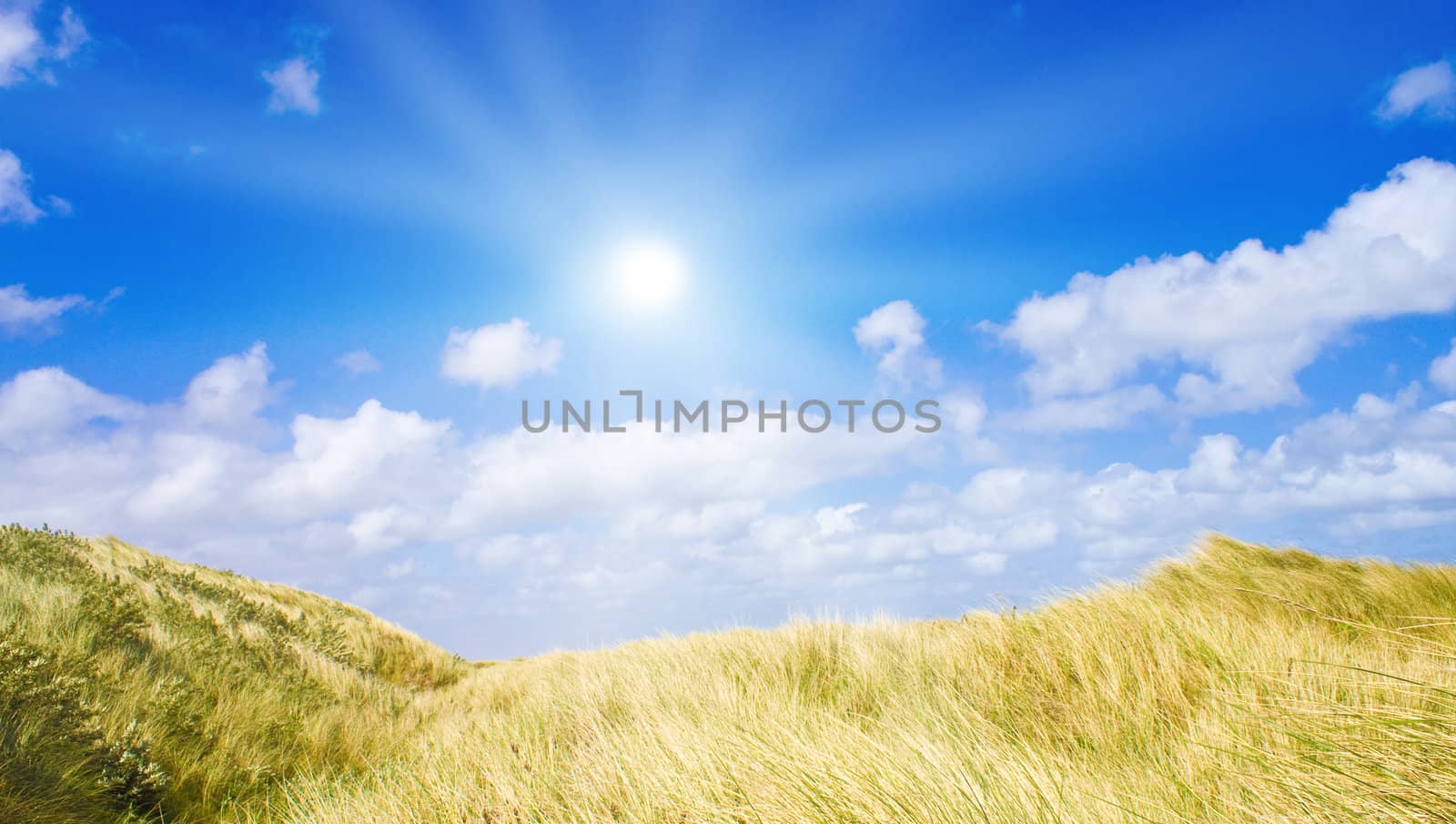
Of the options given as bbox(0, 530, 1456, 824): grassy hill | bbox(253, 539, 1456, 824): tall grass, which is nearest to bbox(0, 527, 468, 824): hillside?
bbox(0, 530, 1456, 824): grassy hill

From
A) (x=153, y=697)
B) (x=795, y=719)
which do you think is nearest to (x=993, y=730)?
(x=795, y=719)

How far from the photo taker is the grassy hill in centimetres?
241

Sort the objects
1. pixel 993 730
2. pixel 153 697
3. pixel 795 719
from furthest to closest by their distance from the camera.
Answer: pixel 153 697
pixel 795 719
pixel 993 730

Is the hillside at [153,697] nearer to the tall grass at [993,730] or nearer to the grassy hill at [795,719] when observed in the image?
the grassy hill at [795,719]

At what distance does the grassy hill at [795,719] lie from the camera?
2.41 metres

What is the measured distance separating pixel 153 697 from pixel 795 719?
3945mm

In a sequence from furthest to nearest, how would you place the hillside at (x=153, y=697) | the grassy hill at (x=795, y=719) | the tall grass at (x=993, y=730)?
the hillside at (x=153, y=697) → the grassy hill at (x=795, y=719) → the tall grass at (x=993, y=730)

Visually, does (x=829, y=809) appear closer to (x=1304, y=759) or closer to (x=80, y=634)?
(x=1304, y=759)

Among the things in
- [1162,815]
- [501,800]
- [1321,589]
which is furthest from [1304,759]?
[1321,589]

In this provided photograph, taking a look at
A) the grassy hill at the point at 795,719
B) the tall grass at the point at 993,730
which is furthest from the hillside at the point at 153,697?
the tall grass at the point at 993,730

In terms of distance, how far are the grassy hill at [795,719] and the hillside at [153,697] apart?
2cm

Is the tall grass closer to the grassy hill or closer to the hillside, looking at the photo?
the grassy hill

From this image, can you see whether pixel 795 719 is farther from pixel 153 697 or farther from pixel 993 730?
pixel 153 697

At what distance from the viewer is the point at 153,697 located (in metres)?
4.50
